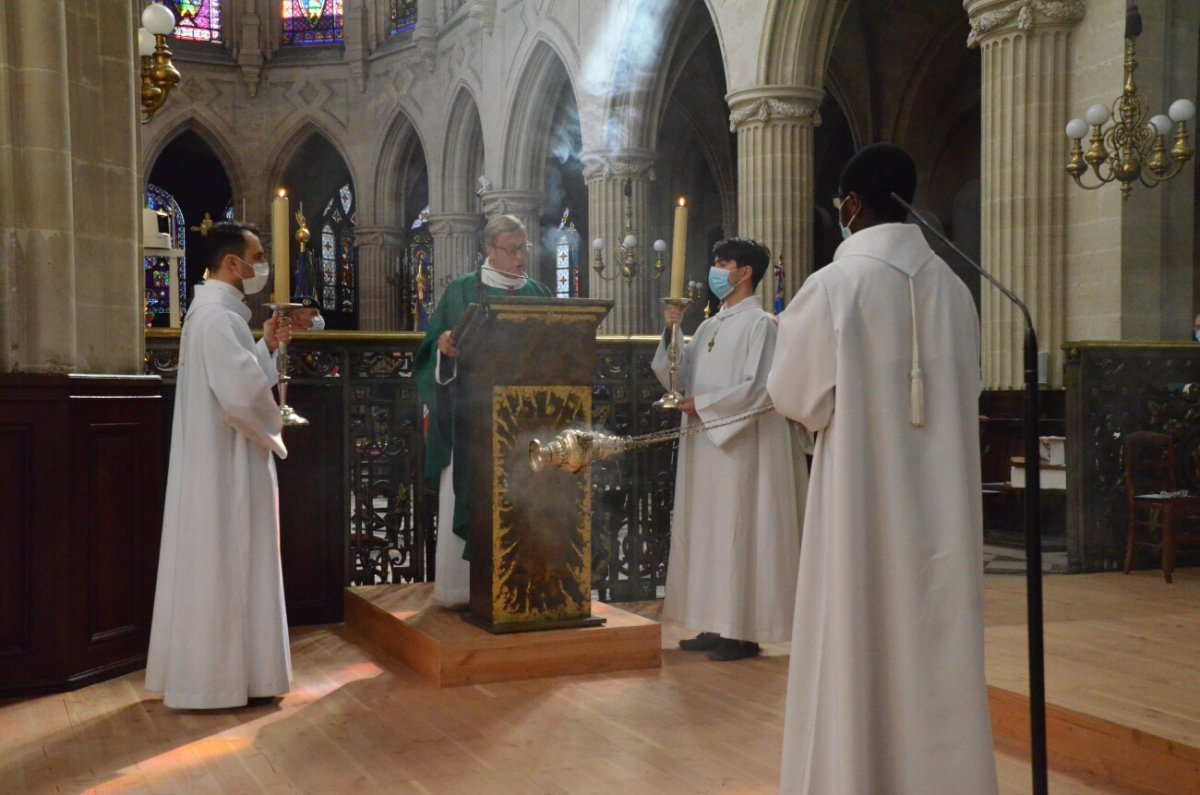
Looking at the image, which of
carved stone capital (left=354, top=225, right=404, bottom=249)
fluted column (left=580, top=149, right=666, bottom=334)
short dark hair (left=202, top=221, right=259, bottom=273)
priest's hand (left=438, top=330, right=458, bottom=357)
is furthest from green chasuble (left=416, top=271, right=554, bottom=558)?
carved stone capital (left=354, top=225, right=404, bottom=249)

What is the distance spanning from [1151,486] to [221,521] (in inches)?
215

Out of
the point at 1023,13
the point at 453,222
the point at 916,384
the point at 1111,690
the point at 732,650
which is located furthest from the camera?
the point at 453,222

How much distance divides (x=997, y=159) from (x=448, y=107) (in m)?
→ 14.3

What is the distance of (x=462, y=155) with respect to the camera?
72.0 ft

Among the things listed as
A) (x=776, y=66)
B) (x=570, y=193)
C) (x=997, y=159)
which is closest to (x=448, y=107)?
(x=570, y=193)

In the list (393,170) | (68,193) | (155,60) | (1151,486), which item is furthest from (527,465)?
(393,170)

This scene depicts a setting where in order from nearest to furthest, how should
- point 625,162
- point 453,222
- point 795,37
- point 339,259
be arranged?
point 795,37
point 625,162
point 453,222
point 339,259

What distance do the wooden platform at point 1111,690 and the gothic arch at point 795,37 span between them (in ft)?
26.7

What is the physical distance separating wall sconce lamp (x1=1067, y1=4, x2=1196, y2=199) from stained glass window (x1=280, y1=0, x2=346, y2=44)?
18.7m

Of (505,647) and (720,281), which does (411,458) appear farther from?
(720,281)

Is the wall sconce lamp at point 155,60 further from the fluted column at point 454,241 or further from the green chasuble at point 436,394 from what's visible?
the fluted column at point 454,241

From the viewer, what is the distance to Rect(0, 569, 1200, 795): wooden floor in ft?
11.5

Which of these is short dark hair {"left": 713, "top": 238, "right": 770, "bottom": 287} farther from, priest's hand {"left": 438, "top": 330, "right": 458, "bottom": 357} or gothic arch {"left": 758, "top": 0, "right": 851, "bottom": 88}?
gothic arch {"left": 758, "top": 0, "right": 851, "bottom": 88}

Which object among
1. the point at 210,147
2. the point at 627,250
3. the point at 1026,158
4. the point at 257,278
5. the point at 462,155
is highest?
the point at 210,147
